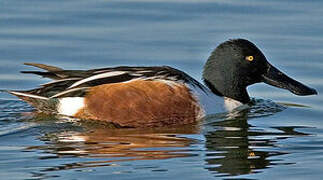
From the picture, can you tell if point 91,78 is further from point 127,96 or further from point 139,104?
point 139,104

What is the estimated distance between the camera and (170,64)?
12.8 m

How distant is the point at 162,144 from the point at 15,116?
6.81 feet

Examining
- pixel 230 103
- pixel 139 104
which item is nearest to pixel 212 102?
pixel 230 103

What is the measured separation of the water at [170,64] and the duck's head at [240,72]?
10.2 inches

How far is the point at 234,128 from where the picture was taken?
10.9m

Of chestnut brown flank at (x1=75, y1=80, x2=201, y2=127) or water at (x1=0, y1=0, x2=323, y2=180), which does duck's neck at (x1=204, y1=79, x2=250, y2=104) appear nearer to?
water at (x1=0, y1=0, x2=323, y2=180)

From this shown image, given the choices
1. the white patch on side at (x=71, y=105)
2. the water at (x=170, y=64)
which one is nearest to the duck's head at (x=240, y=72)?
the water at (x=170, y=64)

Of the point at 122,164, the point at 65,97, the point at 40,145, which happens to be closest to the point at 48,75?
the point at 65,97

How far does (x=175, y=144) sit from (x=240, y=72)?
6.84 feet

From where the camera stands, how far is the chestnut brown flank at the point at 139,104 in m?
10.8

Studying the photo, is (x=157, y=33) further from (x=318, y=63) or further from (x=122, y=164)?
Answer: (x=122, y=164)

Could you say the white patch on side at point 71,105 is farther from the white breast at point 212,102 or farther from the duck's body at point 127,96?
the white breast at point 212,102

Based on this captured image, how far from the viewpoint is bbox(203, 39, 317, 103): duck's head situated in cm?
1151

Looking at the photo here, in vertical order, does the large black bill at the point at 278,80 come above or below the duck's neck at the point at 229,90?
above
